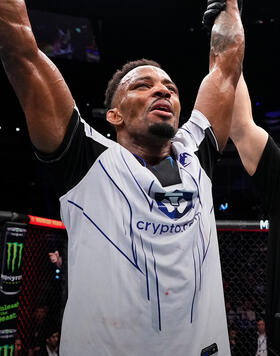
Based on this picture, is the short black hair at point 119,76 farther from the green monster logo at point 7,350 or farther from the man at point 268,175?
the green monster logo at point 7,350

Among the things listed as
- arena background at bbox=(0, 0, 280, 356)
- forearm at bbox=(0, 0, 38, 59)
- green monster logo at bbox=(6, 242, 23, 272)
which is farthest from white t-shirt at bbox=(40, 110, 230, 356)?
arena background at bbox=(0, 0, 280, 356)

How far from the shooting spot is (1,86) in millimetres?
9219

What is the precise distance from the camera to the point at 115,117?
149 cm

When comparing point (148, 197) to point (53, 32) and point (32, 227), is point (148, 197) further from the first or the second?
point (53, 32)

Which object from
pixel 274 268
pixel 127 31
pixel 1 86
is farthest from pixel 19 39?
pixel 1 86

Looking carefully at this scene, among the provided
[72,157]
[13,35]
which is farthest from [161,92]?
[13,35]

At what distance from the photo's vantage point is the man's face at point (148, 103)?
1355 mm

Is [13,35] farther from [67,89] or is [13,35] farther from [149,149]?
[149,149]

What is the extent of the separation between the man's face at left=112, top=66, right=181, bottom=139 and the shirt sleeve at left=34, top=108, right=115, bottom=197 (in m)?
0.21

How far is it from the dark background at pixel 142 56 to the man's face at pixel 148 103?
4191mm

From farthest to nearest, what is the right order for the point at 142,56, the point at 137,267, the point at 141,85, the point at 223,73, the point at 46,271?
the point at 142,56, the point at 46,271, the point at 223,73, the point at 141,85, the point at 137,267

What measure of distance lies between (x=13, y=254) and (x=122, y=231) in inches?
28.1

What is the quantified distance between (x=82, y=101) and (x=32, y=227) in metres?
9.25

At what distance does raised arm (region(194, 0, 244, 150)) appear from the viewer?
1.49 metres
